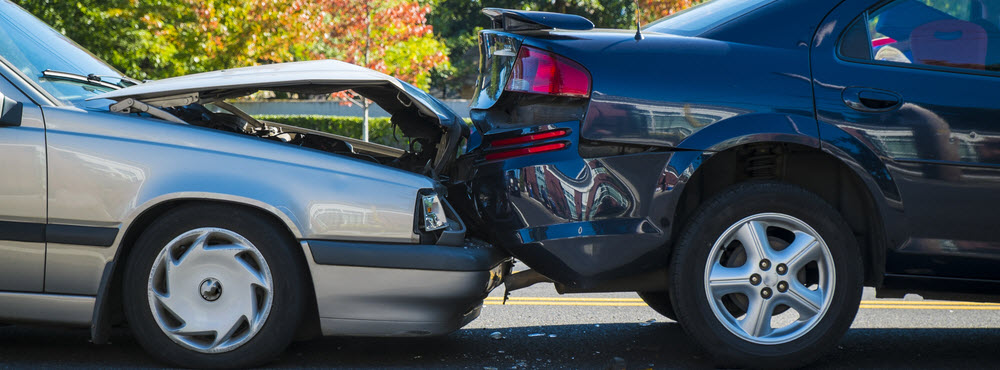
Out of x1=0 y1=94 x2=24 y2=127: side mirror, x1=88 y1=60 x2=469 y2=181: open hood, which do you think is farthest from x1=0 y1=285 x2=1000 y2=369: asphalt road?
x1=0 y1=94 x2=24 y2=127: side mirror

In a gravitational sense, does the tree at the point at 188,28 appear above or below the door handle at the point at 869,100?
below

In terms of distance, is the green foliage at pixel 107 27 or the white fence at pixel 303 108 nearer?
the green foliage at pixel 107 27

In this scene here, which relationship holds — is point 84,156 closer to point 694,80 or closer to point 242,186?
point 242,186

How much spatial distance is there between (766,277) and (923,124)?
32.6 inches

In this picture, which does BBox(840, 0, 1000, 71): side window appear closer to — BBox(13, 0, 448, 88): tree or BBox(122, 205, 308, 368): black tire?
BBox(122, 205, 308, 368): black tire

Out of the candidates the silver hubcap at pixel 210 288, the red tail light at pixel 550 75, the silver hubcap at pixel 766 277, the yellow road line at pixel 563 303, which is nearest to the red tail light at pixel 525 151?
the red tail light at pixel 550 75

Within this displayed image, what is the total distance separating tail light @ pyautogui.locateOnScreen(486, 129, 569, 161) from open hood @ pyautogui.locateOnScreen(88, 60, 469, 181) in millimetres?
389

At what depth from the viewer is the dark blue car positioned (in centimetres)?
347

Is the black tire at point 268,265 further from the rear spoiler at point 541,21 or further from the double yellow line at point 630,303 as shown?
the double yellow line at point 630,303

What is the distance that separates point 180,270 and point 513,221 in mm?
1269

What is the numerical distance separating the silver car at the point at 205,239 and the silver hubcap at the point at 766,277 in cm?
94

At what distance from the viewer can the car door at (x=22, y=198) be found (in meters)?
3.40

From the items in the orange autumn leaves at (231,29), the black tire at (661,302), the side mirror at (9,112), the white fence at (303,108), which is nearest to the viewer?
the side mirror at (9,112)

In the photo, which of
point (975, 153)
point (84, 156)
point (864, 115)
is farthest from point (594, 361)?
point (84, 156)
